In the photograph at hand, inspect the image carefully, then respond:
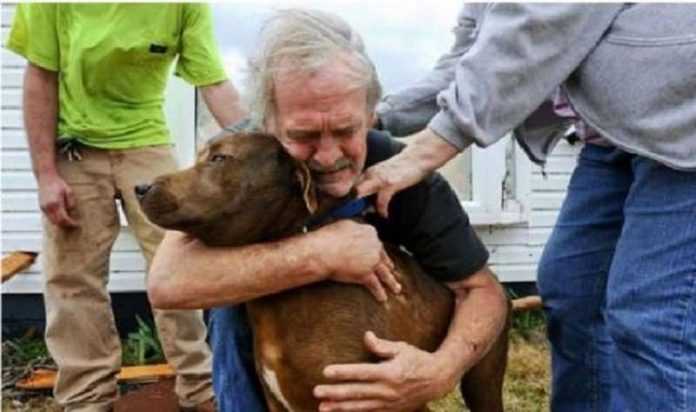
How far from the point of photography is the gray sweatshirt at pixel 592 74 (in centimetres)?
206

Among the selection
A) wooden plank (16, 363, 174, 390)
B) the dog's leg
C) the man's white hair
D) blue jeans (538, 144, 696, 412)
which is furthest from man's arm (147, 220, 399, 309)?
wooden plank (16, 363, 174, 390)

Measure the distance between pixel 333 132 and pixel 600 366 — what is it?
3.38 feet

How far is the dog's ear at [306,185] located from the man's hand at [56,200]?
6.27 ft

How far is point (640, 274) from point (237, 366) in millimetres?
1117

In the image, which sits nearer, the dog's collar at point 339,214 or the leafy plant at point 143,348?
the dog's collar at point 339,214

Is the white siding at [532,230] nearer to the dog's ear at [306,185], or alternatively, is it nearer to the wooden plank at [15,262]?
the wooden plank at [15,262]

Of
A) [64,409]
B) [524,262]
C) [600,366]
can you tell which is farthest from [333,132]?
[524,262]

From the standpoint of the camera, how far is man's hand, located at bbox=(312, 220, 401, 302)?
2.40 m

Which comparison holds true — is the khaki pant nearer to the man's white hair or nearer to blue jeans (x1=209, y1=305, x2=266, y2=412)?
blue jeans (x1=209, y1=305, x2=266, y2=412)

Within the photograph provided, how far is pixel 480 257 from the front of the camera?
8.81ft

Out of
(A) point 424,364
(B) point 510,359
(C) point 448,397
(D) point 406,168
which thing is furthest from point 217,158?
(B) point 510,359

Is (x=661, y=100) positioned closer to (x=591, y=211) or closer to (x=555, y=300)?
(x=591, y=211)

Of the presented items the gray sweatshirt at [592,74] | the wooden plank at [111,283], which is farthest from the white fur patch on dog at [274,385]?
the wooden plank at [111,283]

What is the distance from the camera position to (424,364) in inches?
97.7
